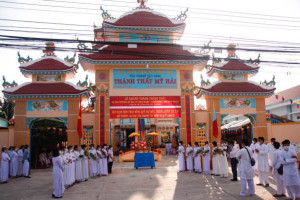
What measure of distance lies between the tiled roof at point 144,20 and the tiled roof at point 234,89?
4.81m

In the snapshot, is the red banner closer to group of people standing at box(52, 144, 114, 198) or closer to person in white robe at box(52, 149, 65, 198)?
group of people standing at box(52, 144, 114, 198)

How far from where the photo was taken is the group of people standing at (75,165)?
8.73 m

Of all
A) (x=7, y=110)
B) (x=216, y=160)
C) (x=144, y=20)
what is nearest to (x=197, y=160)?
(x=216, y=160)

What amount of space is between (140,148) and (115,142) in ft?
38.3

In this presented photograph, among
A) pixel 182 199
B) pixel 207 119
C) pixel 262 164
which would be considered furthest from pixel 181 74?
pixel 182 199

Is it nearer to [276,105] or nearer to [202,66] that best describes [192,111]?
[202,66]

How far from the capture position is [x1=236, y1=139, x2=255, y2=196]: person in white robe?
8043mm

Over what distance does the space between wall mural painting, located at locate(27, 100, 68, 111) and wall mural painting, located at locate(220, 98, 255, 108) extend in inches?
367

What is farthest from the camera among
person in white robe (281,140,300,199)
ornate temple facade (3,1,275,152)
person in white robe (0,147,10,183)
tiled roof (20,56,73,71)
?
tiled roof (20,56,73,71)

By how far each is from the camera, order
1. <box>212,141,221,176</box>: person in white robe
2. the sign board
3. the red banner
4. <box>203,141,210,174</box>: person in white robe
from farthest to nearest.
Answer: the sign board
the red banner
<box>203,141,210,174</box>: person in white robe
<box>212,141,221,176</box>: person in white robe

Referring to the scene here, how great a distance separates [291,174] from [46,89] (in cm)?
1297

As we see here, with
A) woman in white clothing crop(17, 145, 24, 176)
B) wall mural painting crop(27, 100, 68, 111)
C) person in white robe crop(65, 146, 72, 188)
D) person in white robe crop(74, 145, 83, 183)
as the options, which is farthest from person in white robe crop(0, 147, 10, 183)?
person in white robe crop(65, 146, 72, 188)

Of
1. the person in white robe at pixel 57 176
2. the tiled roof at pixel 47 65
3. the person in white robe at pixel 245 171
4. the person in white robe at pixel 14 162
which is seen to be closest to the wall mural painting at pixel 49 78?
the tiled roof at pixel 47 65

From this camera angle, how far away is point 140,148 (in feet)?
53.9
